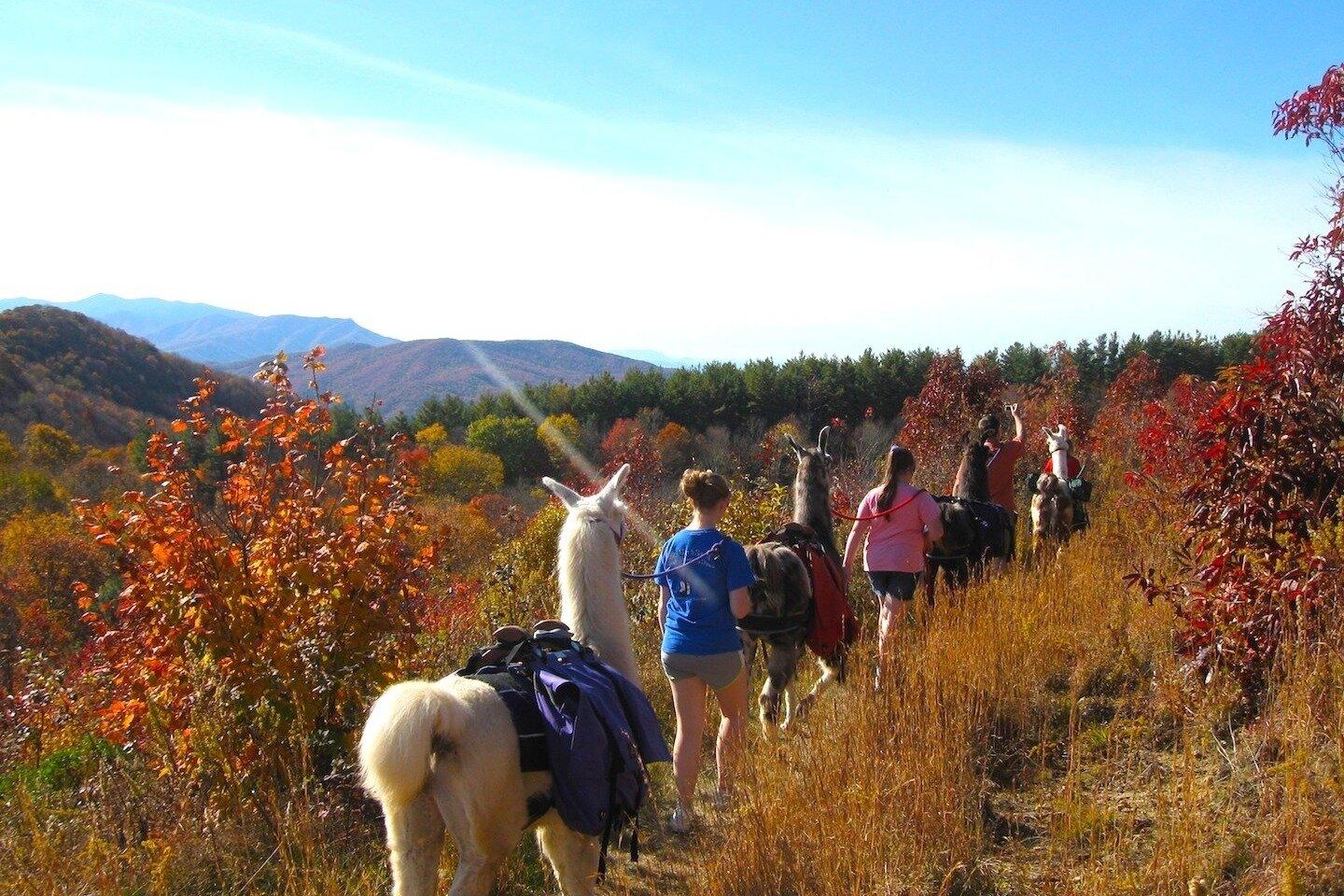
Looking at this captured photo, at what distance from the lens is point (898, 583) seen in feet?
22.1

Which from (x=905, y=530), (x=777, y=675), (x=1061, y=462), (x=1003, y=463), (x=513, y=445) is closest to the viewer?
(x=777, y=675)

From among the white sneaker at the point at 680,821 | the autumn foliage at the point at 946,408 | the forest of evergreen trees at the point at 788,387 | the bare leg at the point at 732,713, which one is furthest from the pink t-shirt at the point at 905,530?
the forest of evergreen trees at the point at 788,387

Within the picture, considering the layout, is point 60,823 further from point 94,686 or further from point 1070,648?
point 1070,648

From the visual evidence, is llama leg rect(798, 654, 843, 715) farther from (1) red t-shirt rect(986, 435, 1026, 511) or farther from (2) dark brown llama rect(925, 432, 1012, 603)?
(1) red t-shirt rect(986, 435, 1026, 511)

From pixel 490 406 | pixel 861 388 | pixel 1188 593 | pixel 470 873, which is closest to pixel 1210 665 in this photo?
pixel 1188 593

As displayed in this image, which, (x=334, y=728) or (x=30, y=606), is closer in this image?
(x=334, y=728)

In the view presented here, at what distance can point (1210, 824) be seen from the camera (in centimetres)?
325

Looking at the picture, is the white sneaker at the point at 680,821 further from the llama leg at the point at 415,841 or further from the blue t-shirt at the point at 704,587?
the llama leg at the point at 415,841

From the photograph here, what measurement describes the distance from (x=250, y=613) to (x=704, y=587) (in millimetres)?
2387

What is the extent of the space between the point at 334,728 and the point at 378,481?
60.7 inches

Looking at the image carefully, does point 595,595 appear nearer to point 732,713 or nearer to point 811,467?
point 732,713

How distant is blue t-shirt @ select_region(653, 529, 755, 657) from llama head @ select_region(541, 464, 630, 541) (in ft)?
1.37

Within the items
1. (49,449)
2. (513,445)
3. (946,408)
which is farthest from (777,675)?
(49,449)

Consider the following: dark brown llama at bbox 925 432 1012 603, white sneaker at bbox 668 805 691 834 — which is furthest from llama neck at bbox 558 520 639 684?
dark brown llama at bbox 925 432 1012 603
